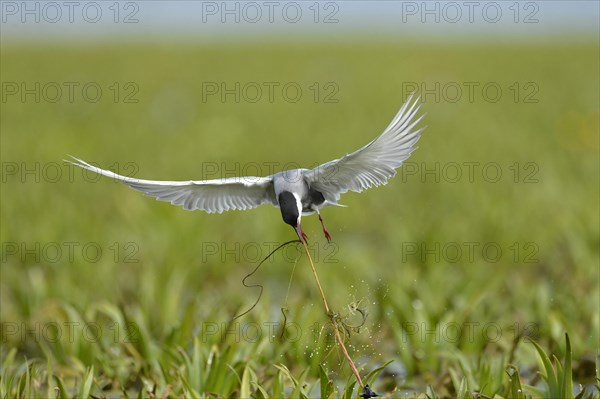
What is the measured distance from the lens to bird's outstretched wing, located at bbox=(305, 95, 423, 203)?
2.37m

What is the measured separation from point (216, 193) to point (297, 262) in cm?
276

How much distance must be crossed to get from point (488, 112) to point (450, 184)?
6203 mm

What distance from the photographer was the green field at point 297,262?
3949 millimetres

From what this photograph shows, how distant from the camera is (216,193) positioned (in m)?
2.70

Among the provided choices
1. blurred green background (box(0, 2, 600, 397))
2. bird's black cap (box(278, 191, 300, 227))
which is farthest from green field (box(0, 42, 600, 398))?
bird's black cap (box(278, 191, 300, 227))

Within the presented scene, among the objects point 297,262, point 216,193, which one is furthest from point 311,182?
point 297,262

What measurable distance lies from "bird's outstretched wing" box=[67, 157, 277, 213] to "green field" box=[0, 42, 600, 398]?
12.9 inches

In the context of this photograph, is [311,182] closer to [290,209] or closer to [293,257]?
[290,209]

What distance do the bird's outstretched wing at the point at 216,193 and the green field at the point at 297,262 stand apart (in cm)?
33

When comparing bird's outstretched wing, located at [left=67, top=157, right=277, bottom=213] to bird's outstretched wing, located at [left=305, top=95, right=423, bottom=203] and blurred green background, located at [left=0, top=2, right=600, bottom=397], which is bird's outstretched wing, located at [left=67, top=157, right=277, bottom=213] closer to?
bird's outstretched wing, located at [left=305, top=95, right=423, bottom=203]

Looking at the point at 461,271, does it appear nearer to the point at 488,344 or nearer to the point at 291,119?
the point at 488,344

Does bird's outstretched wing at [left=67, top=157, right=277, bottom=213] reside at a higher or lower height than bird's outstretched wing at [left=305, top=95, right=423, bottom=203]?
lower

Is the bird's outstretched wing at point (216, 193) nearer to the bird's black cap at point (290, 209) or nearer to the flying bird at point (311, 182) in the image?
the flying bird at point (311, 182)

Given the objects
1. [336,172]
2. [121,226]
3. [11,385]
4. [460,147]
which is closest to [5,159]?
[121,226]
